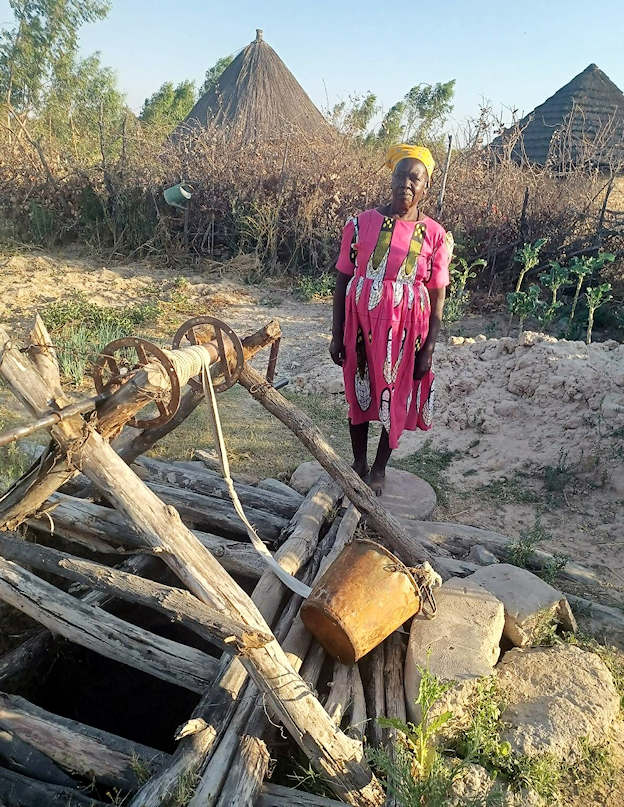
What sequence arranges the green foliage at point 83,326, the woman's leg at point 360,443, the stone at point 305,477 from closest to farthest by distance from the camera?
the woman's leg at point 360,443, the stone at point 305,477, the green foliage at point 83,326

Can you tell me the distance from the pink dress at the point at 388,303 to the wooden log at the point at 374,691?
1.33 metres

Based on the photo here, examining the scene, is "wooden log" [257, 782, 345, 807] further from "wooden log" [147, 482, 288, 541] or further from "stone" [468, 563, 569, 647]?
"wooden log" [147, 482, 288, 541]

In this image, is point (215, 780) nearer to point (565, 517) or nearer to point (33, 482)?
point (33, 482)

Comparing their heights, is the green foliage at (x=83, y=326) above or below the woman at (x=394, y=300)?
below

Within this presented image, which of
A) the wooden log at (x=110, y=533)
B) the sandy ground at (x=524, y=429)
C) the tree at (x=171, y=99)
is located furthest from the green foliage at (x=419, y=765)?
the tree at (x=171, y=99)

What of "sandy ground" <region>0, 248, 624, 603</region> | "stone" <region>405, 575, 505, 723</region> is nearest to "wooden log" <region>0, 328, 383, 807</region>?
"stone" <region>405, 575, 505, 723</region>

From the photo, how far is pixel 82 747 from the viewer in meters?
1.97

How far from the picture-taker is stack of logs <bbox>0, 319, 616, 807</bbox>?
1714 millimetres

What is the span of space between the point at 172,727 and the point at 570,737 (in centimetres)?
166

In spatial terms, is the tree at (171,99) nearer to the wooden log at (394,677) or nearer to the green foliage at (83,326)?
the green foliage at (83,326)

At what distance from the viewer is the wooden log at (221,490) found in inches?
125

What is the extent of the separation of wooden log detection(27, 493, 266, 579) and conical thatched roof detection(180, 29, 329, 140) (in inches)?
427

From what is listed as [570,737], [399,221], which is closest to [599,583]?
[570,737]

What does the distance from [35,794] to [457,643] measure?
1.50 m
